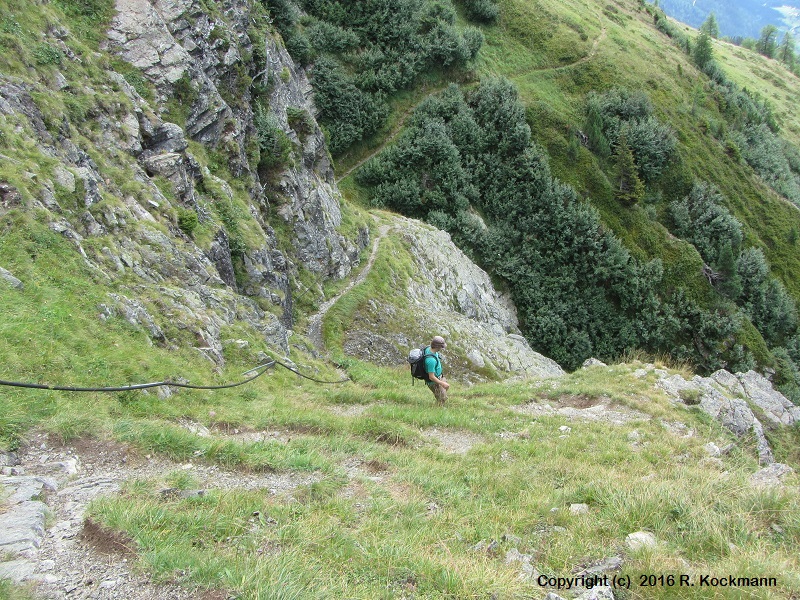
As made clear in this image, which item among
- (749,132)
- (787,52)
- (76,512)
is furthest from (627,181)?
Answer: (787,52)

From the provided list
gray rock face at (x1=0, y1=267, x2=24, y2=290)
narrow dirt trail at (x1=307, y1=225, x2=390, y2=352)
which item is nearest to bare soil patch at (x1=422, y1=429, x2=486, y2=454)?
gray rock face at (x1=0, y1=267, x2=24, y2=290)

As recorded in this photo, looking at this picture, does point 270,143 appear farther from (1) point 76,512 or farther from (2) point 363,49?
(2) point 363,49

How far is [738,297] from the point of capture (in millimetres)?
60344

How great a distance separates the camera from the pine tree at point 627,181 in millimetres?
60500

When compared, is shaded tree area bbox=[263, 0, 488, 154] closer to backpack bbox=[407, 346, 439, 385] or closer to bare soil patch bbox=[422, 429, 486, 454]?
backpack bbox=[407, 346, 439, 385]

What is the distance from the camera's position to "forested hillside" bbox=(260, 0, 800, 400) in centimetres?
5284

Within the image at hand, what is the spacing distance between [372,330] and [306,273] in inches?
225

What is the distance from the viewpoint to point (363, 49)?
5778cm

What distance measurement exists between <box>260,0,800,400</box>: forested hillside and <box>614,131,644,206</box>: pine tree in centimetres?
17

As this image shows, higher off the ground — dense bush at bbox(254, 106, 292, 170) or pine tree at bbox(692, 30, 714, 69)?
pine tree at bbox(692, 30, 714, 69)

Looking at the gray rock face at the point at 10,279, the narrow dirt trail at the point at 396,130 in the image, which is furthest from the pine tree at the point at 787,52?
the gray rock face at the point at 10,279

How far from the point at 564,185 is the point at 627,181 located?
9908mm

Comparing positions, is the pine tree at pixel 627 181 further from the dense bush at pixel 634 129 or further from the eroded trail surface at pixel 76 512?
the eroded trail surface at pixel 76 512

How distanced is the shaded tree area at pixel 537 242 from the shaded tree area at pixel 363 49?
4870 mm
